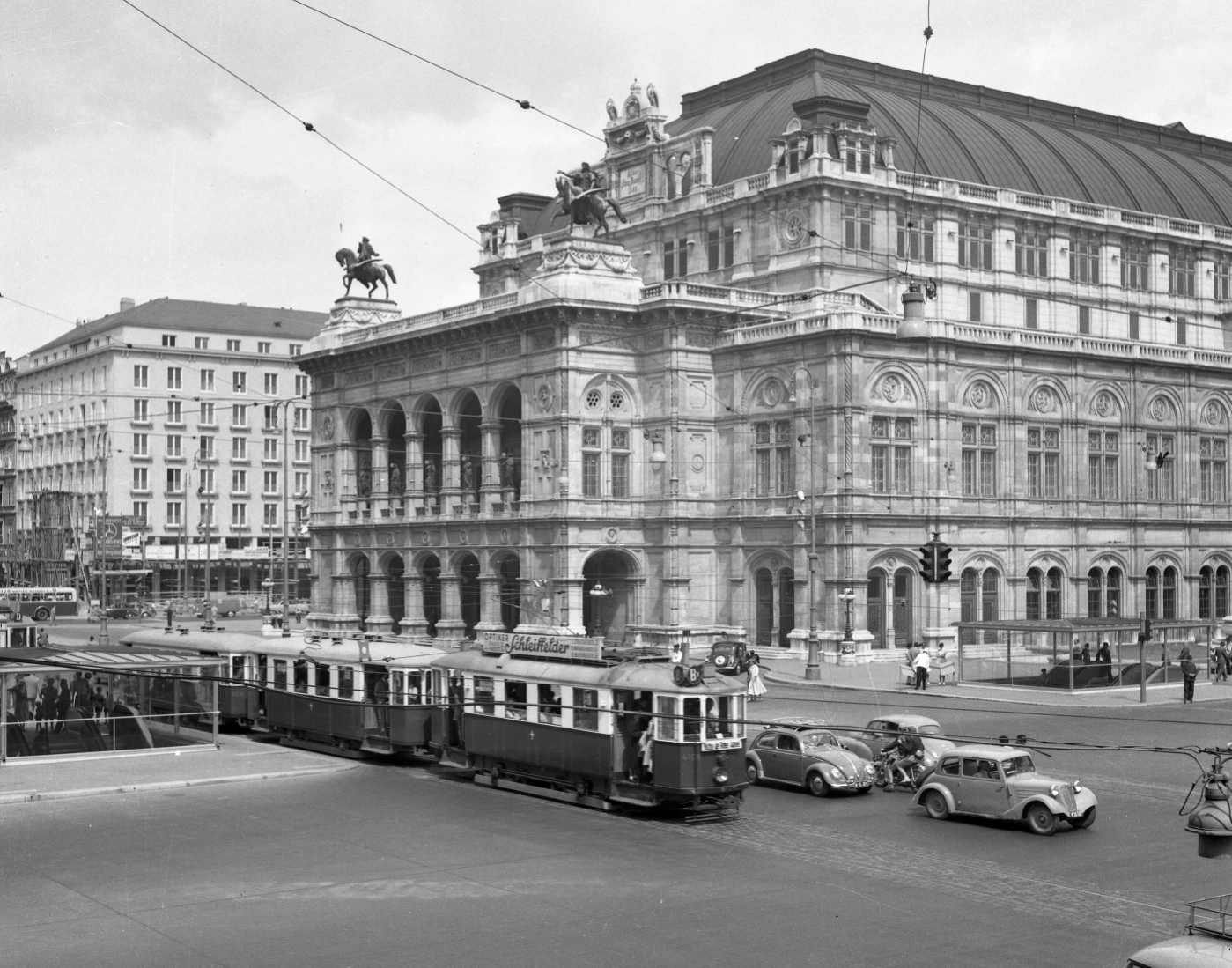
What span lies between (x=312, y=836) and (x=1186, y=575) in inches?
2430

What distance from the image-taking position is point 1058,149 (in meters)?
90.6

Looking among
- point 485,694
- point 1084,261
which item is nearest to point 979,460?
point 1084,261

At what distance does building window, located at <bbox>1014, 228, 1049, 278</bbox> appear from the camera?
278ft

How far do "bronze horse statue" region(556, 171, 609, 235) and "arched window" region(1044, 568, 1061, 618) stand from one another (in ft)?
86.7

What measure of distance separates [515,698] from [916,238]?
51169mm

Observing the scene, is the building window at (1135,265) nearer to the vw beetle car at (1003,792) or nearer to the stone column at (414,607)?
the stone column at (414,607)

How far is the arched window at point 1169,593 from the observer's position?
79.9 m

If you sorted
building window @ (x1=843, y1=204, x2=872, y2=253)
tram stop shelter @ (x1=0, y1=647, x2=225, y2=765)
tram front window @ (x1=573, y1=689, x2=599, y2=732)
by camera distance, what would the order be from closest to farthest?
tram front window @ (x1=573, y1=689, x2=599, y2=732), tram stop shelter @ (x1=0, y1=647, x2=225, y2=765), building window @ (x1=843, y1=204, x2=872, y2=253)

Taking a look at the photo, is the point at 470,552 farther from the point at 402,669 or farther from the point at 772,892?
the point at 772,892

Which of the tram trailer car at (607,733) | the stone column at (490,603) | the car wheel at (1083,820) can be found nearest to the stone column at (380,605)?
the stone column at (490,603)

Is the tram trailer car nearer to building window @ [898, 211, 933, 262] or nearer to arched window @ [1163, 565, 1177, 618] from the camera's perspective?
building window @ [898, 211, 933, 262]

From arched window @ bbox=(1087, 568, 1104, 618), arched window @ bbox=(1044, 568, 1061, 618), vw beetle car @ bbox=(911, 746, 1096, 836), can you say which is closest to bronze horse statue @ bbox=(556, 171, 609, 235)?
arched window @ bbox=(1044, 568, 1061, 618)

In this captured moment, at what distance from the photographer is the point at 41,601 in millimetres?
110062

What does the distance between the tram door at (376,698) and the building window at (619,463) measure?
115ft
